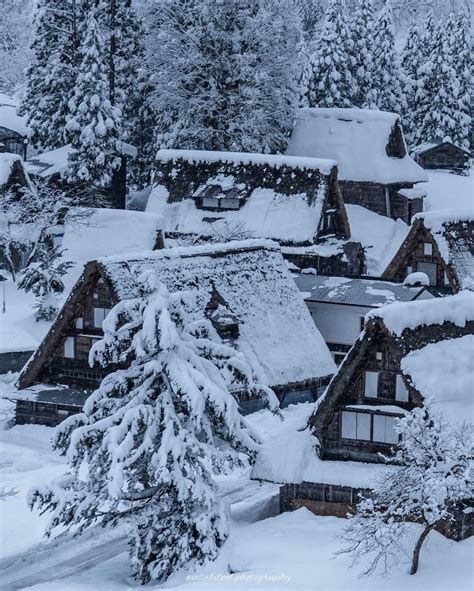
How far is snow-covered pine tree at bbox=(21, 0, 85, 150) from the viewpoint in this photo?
6097cm

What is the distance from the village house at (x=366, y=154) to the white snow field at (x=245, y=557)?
3249cm

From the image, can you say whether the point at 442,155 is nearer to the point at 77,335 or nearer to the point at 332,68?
the point at 332,68

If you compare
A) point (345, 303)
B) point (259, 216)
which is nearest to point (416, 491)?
point (345, 303)

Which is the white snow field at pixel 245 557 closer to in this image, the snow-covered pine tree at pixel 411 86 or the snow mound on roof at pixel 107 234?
the snow mound on roof at pixel 107 234

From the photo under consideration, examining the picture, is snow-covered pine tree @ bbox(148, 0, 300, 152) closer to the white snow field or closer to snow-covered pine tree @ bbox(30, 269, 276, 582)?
the white snow field

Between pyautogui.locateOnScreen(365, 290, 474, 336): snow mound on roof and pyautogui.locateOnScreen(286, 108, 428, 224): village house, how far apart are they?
33615 mm

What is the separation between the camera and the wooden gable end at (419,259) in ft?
151

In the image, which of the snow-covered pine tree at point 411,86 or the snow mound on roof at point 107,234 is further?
the snow-covered pine tree at point 411,86

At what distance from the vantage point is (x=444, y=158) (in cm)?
8188

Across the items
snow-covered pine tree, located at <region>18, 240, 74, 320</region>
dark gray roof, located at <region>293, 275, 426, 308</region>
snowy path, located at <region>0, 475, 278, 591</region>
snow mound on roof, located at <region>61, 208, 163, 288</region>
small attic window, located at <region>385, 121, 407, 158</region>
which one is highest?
small attic window, located at <region>385, 121, 407, 158</region>

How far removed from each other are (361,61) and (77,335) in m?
46.6

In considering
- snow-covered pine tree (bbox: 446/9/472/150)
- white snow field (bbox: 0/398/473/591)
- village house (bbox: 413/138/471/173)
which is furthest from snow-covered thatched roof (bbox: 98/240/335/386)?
snow-covered pine tree (bbox: 446/9/472/150)

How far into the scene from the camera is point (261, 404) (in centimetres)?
3719

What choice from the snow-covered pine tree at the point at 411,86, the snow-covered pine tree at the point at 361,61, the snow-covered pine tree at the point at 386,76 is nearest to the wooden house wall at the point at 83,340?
the snow-covered pine tree at the point at 361,61
